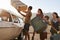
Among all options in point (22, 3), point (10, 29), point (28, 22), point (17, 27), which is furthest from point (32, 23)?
point (22, 3)

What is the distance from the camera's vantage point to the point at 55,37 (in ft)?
19.5

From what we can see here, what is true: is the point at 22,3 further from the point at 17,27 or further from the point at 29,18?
the point at 17,27

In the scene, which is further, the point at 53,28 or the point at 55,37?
the point at 53,28

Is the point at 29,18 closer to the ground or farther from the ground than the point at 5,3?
closer to the ground

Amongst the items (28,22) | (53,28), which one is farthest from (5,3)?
(53,28)

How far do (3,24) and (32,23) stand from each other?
1.92 metres

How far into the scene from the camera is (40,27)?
298 inches

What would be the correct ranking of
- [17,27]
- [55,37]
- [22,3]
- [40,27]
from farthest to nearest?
1. [22,3]
2. [40,27]
3. [17,27]
4. [55,37]

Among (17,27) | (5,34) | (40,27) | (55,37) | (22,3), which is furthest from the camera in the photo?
(22,3)

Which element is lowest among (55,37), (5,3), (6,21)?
(55,37)

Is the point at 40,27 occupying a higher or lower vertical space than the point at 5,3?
lower

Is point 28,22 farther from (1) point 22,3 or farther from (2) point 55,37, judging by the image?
(1) point 22,3

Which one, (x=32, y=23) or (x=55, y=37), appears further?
(x=32, y=23)

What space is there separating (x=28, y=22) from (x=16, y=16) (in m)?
0.54
